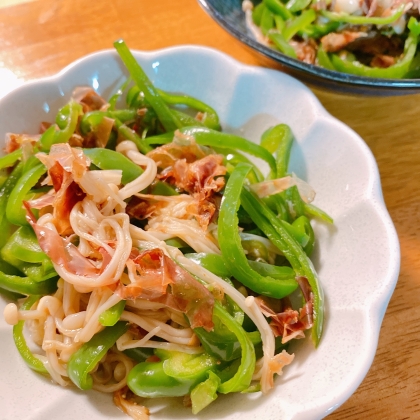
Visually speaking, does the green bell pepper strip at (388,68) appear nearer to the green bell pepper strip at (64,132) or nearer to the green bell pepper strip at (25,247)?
the green bell pepper strip at (64,132)

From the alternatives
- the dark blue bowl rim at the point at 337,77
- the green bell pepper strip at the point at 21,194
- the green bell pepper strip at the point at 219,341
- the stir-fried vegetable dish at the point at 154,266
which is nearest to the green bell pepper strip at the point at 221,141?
the stir-fried vegetable dish at the point at 154,266

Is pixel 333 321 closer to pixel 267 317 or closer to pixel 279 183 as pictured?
pixel 267 317

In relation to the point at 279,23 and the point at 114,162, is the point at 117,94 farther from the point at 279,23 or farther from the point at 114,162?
the point at 279,23

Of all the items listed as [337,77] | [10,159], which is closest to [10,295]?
[10,159]


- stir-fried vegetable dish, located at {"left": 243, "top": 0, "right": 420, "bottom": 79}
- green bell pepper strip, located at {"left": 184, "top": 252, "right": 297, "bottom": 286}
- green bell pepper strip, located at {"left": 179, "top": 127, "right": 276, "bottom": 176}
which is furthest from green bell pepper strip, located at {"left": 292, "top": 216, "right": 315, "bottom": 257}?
stir-fried vegetable dish, located at {"left": 243, "top": 0, "right": 420, "bottom": 79}

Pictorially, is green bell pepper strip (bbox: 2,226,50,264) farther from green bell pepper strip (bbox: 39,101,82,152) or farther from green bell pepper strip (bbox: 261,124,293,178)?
green bell pepper strip (bbox: 261,124,293,178)
